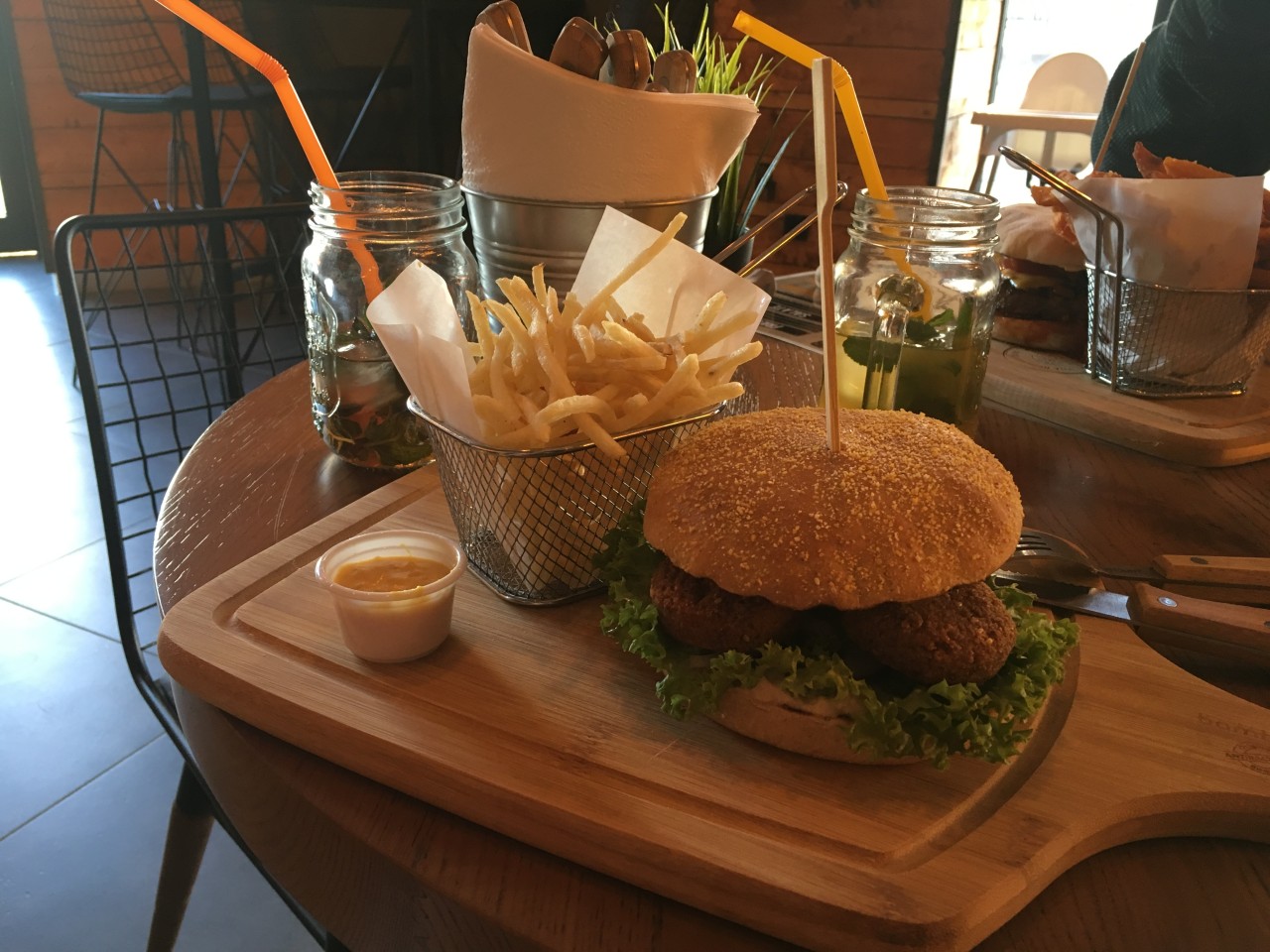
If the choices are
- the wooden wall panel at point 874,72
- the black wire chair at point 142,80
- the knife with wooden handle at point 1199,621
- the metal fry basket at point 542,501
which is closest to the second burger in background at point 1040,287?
the knife with wooden handle at point 1199,621

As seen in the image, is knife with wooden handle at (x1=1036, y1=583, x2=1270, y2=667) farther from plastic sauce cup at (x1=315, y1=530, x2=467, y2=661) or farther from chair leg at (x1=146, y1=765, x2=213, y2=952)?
chair leg at (x1=146, y1=765, x2=213, y2=952)

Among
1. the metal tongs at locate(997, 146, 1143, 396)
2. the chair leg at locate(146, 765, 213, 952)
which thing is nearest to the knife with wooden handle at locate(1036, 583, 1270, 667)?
the metal tongs at locate(997, 146, 1143, 396)

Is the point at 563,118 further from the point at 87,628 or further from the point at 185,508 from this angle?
the point at 87,628

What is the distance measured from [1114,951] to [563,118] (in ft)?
3.73

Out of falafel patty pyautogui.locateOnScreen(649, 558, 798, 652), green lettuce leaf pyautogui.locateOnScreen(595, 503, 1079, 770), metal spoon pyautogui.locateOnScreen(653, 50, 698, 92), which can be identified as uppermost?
metal spoon pyautogui.locateOnScreen(653, 50, 698, 92)

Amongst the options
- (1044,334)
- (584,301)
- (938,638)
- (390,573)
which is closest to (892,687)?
(938,638)

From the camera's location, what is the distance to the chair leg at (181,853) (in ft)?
4.40

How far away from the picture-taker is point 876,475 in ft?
2.77

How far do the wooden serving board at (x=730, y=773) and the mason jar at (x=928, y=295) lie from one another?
0.40 metres

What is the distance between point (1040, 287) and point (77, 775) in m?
2.25

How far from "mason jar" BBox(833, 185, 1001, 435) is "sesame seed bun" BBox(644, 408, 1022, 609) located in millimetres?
346

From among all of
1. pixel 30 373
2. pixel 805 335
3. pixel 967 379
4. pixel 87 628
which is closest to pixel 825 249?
pixel 967 379

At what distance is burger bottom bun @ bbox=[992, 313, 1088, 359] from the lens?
175 centimetres

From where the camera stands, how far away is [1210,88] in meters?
2.03
